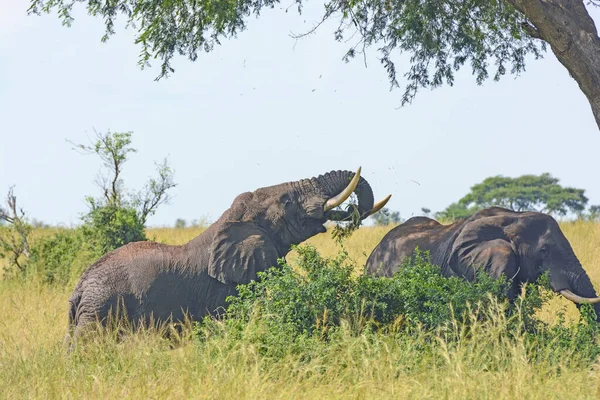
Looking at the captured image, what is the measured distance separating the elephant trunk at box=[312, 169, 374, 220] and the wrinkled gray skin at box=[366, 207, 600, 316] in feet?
2.14

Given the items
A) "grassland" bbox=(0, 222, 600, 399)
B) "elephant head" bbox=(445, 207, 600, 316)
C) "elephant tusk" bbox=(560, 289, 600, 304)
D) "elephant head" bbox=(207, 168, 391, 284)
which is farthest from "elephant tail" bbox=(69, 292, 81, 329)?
"elephant tusk" bbox=(560, 289, 600, 304)

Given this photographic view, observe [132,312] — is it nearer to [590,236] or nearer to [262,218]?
[262,218]

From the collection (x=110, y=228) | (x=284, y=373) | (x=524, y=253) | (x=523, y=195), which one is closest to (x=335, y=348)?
(x=284, y=373)

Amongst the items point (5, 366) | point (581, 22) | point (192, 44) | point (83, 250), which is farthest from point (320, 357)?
point (83, 250)

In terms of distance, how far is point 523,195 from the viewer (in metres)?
A: 46.6

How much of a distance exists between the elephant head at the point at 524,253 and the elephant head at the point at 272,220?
3.85ft

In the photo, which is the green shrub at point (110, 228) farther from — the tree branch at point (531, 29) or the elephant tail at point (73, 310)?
the tree branch at point (531, 29)

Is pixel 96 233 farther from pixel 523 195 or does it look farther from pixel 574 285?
pixel 523 195

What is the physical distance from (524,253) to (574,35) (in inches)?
90.0

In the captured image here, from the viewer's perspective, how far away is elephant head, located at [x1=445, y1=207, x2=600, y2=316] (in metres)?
11.1

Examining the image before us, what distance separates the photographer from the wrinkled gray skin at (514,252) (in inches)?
438

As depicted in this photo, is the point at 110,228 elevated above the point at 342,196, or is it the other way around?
the point at 110,228

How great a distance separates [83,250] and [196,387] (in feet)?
33.4

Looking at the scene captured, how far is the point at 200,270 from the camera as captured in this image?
1120cm
